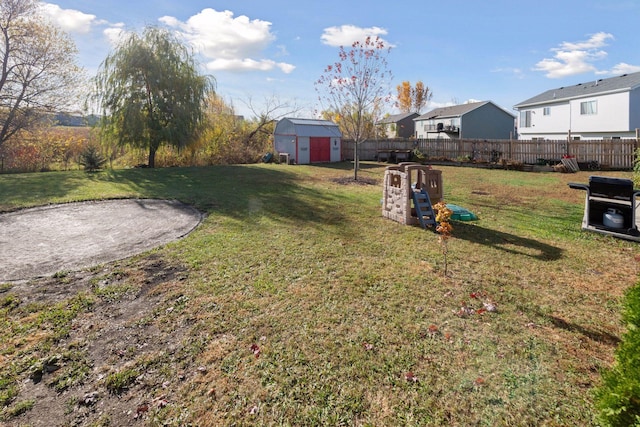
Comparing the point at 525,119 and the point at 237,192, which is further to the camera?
the point at 525,119

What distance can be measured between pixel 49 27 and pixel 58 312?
793 inches

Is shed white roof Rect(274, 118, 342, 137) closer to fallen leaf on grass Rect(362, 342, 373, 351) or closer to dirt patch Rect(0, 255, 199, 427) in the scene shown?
dirt patch Rect(0, 255, 199, 427)

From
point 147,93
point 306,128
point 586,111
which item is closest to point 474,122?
point 586,111

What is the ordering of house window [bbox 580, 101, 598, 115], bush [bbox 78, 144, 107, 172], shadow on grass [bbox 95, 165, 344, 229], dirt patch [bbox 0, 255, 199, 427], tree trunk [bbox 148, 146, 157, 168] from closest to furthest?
dirt patch [bbox 0, 255, 199, 427], shadow on grass [bbox 95, 165, 344, 229], bush [bbox 78, 144, 107, 172], tree trunk [bbox 148, 146, 157, 168], house window [bbox 580, 101, 598, 115]

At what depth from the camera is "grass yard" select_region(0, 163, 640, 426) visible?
2.43 meters

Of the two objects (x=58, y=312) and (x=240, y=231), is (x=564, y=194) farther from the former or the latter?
(x=58, y=312)

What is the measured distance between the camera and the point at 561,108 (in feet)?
88.4

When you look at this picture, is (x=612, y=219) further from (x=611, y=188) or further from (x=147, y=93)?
(x=147, y=93)

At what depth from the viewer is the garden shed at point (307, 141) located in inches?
849

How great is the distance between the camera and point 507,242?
5.99 metres

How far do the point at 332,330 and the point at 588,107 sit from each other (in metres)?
29.9

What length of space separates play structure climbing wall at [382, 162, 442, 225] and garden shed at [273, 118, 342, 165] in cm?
1417

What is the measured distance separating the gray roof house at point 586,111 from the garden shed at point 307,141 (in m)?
13.7

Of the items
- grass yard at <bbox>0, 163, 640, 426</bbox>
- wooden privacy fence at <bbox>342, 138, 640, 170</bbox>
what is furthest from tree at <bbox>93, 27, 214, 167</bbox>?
grass yard at <bbox>0, 163, 640, 426</bbox>
